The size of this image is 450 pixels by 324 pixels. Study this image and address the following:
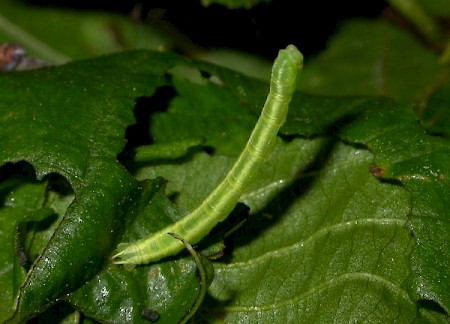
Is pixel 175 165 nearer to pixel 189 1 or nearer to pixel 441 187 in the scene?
pixel 441 187

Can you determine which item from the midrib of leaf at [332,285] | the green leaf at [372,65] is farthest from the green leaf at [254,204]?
the green leaf at [372,65]

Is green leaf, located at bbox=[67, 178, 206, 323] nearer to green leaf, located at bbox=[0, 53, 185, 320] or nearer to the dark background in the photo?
green leaf, located at bbox=[0, 53, 185, 320]

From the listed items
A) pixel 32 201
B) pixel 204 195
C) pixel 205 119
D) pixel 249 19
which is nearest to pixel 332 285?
pixel 204 195

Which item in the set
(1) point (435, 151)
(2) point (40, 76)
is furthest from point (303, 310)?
(2) point (40, 76)

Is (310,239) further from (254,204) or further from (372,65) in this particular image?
(372,65)

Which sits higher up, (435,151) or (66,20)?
(435,151)

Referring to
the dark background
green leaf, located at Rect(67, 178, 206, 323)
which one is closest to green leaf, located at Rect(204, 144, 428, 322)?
green leaf, located at Rect(67, 178, 206, 323)

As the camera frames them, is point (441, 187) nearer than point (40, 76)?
Yes
